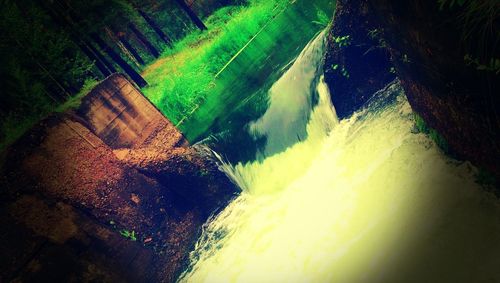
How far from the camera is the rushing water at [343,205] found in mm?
3277

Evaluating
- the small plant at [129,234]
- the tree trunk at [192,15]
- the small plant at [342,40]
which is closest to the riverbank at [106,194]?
the small plant at [129,234]

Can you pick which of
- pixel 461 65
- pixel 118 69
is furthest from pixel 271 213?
pixel 118 69

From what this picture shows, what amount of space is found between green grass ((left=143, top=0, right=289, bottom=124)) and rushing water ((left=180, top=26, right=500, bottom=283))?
306 centimetres

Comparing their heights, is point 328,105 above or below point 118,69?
below

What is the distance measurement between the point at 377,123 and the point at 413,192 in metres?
1.65

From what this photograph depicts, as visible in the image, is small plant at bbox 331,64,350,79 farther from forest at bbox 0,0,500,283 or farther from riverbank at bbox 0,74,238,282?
riverbank at bbox 0,74,238,282

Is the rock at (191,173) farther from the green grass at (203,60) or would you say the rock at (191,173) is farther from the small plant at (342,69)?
the small plant at (342,69)

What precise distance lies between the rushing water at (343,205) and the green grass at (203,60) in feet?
10.0

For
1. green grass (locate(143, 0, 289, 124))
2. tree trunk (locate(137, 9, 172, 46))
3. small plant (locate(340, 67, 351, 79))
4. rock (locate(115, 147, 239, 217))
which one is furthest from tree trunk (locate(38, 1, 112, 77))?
small plant (locate(340, 67, 351, 79))

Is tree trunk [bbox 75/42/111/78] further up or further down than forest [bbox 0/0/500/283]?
further up

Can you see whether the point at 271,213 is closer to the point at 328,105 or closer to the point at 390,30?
the point at 328,105

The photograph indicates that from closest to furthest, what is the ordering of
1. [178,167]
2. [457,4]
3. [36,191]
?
1. [457,4]
2. [36,191]
3. [178,167]

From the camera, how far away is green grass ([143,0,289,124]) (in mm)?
9375

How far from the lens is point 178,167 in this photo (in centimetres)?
709
